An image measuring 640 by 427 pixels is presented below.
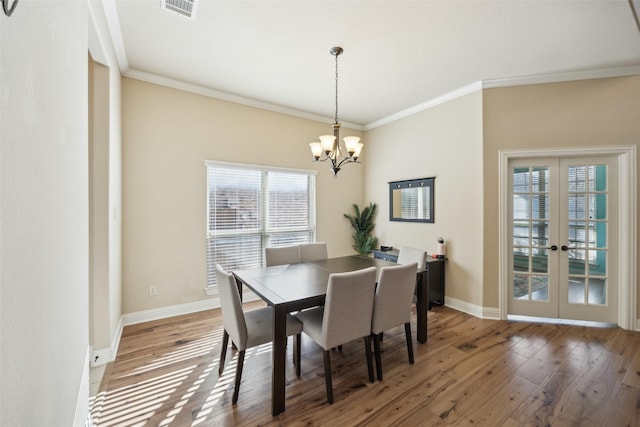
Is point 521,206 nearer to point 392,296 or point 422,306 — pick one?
point 422,306

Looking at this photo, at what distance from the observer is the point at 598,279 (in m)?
3.22

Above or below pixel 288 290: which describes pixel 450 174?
above

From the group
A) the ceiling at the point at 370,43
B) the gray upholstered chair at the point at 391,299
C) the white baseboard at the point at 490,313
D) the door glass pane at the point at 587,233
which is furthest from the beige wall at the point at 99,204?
the door glass pane at the point at 587,233

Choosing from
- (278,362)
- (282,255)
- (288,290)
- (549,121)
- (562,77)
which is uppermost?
(562,77)

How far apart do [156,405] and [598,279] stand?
15.5ft

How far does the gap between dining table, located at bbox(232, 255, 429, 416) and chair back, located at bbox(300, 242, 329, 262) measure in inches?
11.3

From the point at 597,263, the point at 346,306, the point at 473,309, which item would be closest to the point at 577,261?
the point at 597,263

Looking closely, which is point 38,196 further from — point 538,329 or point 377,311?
point 538,329

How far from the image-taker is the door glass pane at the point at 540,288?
338cm

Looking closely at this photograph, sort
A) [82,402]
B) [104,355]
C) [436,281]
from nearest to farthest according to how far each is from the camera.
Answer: [82,402]
[104,355]
[436,281]

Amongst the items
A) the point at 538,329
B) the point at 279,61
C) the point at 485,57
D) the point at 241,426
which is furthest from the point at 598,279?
the point at 279,61

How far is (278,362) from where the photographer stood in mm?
1853

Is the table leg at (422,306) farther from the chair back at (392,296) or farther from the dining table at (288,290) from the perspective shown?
the chair back at (392,296)

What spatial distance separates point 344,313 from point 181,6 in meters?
2.73
